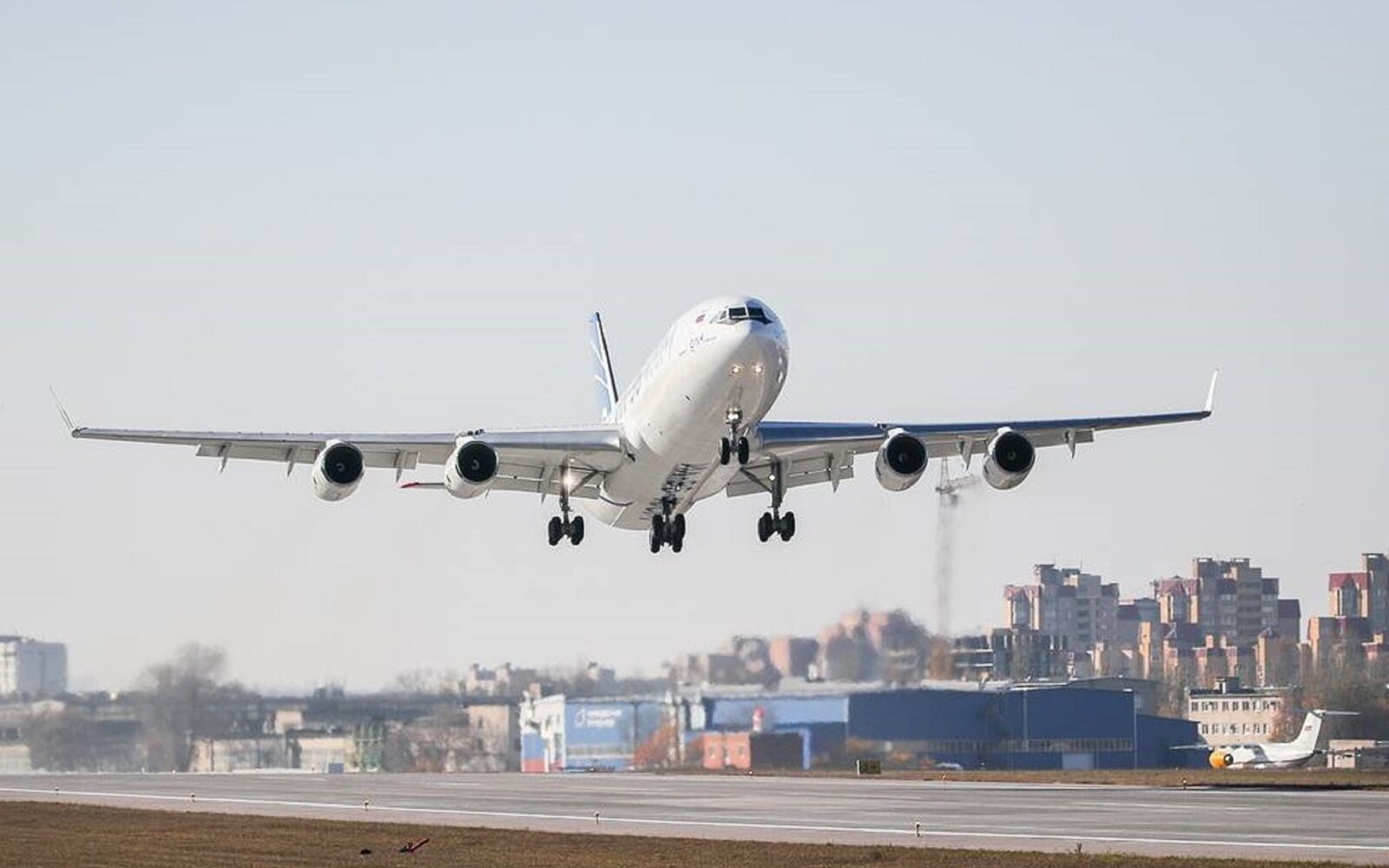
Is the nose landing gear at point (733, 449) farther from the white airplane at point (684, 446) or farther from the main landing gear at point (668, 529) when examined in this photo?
the main landing gear at point (668, 529)

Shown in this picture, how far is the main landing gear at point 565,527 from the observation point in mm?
62219

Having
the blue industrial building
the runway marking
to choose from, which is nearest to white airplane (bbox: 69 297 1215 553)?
the runway marking

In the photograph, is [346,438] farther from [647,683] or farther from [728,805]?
[647,683]

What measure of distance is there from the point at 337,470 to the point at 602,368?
2483cm

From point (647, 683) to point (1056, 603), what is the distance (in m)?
60.8

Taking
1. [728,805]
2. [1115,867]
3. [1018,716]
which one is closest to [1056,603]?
[1018,716]

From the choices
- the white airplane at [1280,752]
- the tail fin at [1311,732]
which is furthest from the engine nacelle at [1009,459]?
the tail fin at [1311,732]

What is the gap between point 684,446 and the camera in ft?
177

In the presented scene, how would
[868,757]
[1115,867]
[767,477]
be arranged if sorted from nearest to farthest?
1. [1115,867]
2. [767,477]
3. [868,757]

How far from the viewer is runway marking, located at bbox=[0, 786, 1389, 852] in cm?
4847

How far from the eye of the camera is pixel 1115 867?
4312cm

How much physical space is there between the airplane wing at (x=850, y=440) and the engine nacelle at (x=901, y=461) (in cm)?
46

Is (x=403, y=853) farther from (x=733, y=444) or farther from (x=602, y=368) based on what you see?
(x=602, y=368)

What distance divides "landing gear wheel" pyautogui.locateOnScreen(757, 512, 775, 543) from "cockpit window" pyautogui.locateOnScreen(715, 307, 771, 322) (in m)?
11.2
